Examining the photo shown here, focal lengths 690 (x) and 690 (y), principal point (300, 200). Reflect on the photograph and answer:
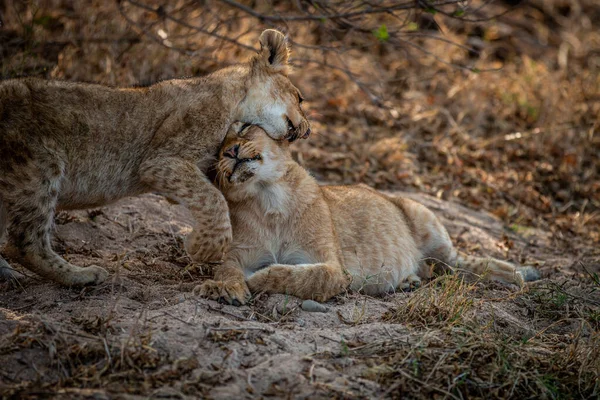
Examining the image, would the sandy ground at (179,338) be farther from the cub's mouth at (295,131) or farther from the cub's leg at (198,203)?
the cub's mouth at (295,131)

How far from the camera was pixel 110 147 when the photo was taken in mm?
4352

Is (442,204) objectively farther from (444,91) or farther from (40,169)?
(40,169)

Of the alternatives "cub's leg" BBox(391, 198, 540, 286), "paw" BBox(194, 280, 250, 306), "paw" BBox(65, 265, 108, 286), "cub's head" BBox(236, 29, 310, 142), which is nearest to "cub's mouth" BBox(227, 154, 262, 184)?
"cub's head" BBox(236, 29, 310, 142)

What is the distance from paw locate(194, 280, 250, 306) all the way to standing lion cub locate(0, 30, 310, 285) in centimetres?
21

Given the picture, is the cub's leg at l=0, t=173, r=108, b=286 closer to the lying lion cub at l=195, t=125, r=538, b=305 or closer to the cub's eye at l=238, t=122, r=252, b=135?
the lying lion cub at l=195, t=125, r=538, b=305

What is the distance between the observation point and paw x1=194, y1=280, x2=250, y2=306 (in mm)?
4055

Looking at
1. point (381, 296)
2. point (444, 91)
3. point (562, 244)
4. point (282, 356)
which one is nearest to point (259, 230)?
point (381, 296)

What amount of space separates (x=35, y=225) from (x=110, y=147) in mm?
692

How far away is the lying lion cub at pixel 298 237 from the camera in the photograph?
4312mm

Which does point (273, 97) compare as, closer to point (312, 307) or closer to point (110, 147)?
point (110, 147)

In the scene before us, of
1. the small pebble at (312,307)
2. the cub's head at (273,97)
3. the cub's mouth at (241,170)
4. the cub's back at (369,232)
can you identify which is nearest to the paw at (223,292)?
the small pebble at (312,307)

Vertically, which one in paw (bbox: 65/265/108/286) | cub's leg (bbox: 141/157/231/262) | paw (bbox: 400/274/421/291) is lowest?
paw (bbox: 400/274/421/291)

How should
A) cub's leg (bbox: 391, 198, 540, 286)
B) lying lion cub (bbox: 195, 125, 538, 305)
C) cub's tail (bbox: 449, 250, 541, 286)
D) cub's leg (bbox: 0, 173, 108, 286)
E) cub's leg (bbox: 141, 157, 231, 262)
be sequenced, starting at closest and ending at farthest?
1. cub's leg (bbox: 0, 173, 108, 286)
2. cub's leg (bbox: 141, 157, 231, 262)
3. lying lion cub (bbox: 195, 125, 538, 305)
4. cub's tail (bbox: 449, 250, 541, 286)
5. cub's leg (bbox: 391, 198, 540, 286)

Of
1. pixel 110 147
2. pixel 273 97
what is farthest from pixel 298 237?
pixel 110 147
